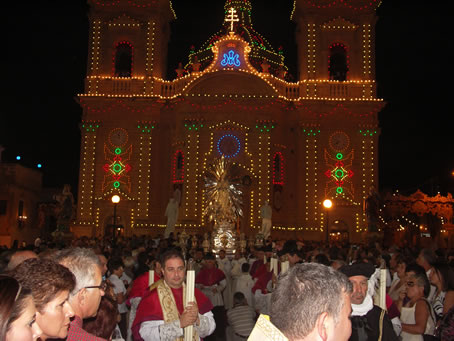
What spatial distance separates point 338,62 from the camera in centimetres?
3712

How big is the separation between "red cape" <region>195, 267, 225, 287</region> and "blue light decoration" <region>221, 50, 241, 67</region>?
2420 cm

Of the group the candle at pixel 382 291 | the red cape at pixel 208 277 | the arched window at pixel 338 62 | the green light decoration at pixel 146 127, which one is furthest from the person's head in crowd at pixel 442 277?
the arched window at pixel 338 62

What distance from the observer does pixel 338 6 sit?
1410 inches

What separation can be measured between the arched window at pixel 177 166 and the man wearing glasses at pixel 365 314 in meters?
29.9

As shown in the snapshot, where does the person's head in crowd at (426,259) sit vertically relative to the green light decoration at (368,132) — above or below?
below

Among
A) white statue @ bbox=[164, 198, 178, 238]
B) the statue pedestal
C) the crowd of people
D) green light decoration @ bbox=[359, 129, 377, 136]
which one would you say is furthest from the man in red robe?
green light decoration @ bbox=[359, 129, 377, 136]

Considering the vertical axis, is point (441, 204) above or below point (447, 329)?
above

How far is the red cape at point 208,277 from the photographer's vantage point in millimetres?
12461

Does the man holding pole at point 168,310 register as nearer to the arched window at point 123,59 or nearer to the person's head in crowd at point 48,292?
the person's head in crowd at point 48,292

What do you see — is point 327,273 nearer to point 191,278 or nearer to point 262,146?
point 191,278

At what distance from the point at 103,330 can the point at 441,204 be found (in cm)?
3531

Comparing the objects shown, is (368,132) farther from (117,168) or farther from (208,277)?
(208,277)

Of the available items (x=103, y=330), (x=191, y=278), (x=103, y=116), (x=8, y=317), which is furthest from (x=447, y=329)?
(x=103, y=116)

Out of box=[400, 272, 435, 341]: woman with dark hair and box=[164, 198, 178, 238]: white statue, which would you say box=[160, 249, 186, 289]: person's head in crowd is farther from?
box=[164, 198, 178, 238]: white statue
